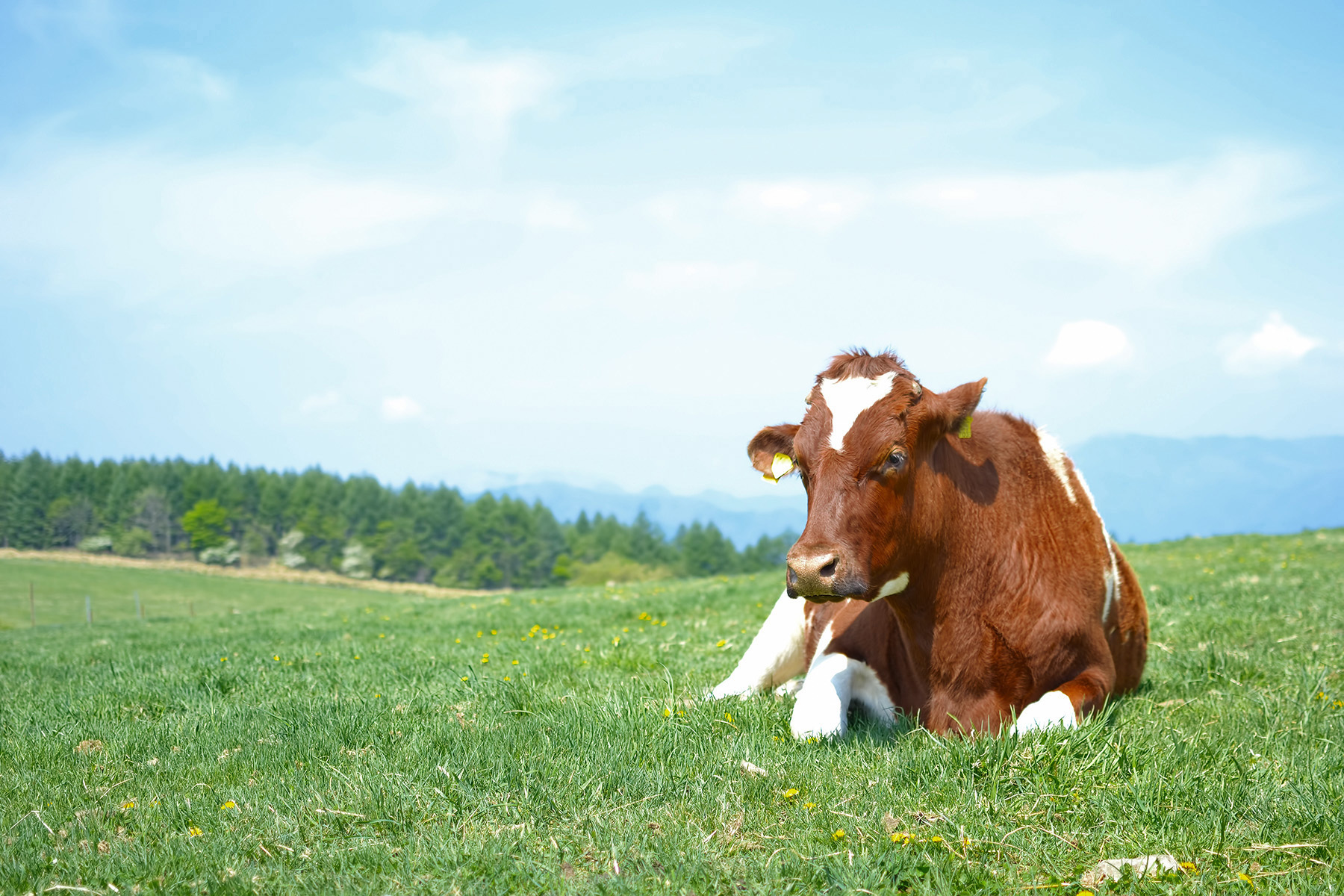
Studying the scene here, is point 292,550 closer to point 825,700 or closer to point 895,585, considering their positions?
point 825,700

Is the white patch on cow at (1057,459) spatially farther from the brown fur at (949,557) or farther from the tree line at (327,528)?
the tree line at (327,528)

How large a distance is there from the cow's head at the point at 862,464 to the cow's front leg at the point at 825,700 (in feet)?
2.64

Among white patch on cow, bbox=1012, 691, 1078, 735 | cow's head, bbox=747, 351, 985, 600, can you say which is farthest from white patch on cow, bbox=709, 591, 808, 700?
white patch on cow, bbox=1012, 691, 1078, 735

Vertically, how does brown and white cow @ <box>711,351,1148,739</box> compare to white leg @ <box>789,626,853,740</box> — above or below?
above

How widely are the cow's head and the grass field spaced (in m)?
0.96

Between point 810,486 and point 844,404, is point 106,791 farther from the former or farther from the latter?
point 844,404

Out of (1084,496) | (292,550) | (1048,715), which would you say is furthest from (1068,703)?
(292,550)

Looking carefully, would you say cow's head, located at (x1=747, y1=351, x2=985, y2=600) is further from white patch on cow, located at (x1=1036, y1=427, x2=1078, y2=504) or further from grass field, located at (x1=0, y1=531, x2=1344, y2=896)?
white patch on cow, located at (x1=1036, y1=427, x2=1078, y2=504)

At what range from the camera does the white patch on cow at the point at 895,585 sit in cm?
500

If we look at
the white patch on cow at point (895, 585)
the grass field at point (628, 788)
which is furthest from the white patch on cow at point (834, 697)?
the white patch on cow at point (895, 585)

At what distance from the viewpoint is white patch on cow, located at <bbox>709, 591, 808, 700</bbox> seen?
656 centimetres

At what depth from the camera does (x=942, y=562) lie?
5254 millimetres

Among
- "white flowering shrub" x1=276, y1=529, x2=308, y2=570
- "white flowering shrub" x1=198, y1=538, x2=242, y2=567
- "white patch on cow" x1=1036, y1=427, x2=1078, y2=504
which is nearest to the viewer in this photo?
"white patch on cow" x1=1036, y1=427, x2=1078, y2=504

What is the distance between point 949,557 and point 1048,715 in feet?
3.26
